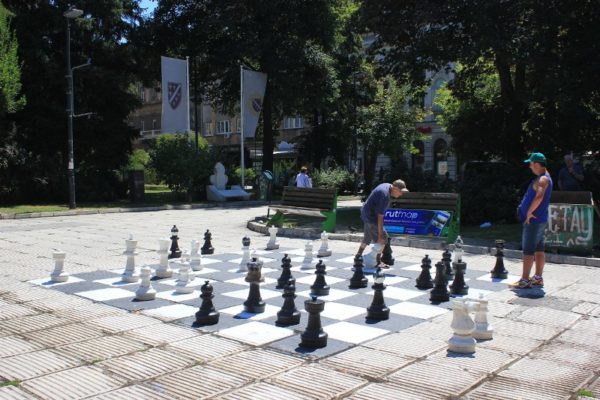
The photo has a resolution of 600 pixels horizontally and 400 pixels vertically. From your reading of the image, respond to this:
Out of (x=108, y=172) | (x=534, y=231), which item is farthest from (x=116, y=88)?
(x=534, y=231)

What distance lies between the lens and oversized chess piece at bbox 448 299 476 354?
4.99 m

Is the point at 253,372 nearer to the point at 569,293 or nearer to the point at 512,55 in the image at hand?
the point at 569,293

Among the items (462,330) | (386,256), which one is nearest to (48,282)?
(386,256)

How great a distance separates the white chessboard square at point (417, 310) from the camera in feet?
20.8

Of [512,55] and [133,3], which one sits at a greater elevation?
[133,3]

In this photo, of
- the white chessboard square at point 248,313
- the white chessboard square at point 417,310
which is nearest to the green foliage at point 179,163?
the white chessboard square at point 248,313

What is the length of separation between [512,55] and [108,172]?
1992 centimetres

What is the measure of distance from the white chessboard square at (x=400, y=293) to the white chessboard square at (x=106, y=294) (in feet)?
10.1

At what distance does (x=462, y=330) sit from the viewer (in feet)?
16.4

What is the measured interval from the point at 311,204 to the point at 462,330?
Answer: 32.2ft

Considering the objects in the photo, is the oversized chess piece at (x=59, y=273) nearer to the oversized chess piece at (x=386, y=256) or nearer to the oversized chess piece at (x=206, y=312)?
the oversized chess piece at (x=206, y=312)

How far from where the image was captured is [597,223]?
14969 mm

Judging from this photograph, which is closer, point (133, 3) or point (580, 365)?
point (580, 365)

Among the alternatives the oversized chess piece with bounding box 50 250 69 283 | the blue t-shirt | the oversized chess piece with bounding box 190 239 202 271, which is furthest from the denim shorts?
the oversized chess piece with bounding box 50 250 69 283
